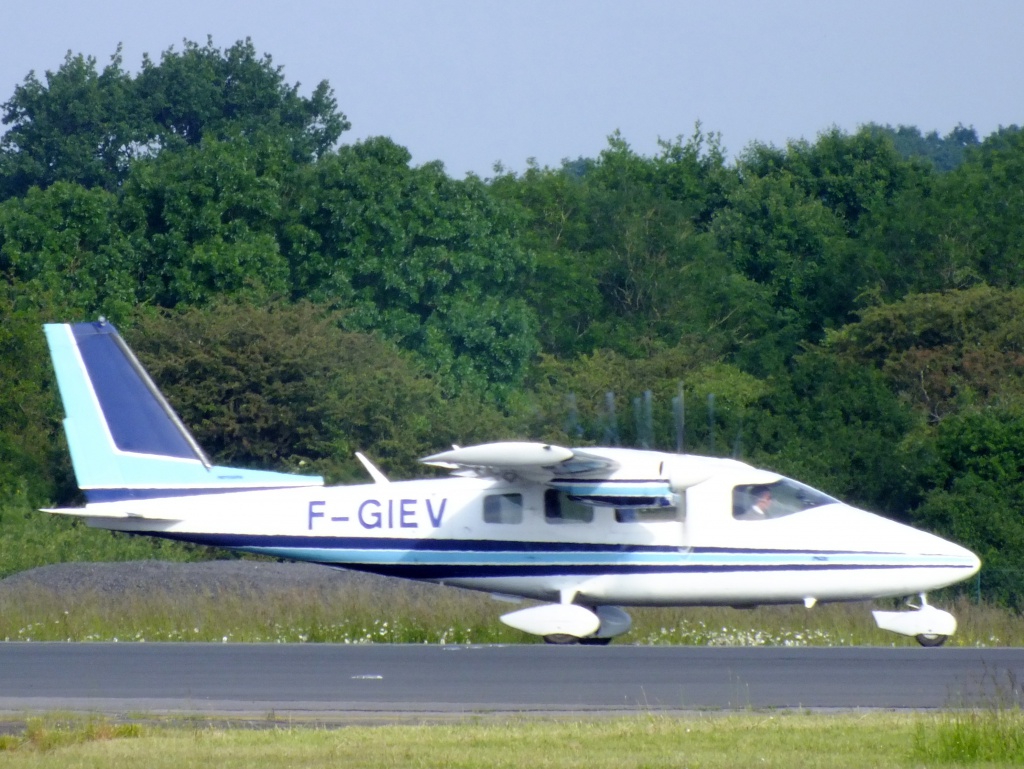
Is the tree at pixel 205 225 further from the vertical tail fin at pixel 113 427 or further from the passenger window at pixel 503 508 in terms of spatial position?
the passenger window at pixel 503 508

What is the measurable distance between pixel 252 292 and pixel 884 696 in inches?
1273

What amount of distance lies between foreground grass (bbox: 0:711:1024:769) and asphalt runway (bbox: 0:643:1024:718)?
2.75 feet

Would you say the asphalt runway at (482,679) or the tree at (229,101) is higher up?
the tree at (229,101)

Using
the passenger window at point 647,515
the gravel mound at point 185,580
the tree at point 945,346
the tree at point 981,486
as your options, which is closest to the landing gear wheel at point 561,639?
the passenger window at point 647,515

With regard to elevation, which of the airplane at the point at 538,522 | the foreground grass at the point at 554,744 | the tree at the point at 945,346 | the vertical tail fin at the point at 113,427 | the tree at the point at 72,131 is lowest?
the foreground grass at the point at 554,744

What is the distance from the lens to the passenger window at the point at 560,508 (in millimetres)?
17422

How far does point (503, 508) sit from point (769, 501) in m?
3.19

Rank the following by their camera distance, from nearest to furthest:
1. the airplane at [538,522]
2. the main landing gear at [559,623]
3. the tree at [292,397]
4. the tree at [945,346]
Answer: the airplane at [538,522] → the main landing gear at [559,623] → the tree at [292,397] → the tree at [945,346]

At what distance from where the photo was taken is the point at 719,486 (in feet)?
55.9

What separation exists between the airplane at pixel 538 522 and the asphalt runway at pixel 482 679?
1649 millimetres

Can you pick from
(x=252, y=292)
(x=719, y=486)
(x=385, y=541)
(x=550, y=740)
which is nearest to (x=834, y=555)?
(x=719, y=486)

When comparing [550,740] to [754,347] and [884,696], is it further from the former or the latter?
[754,347]

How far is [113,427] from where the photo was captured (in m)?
17.8

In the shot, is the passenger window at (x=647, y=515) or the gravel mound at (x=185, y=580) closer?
the passenger window at (x=647, y=515)
